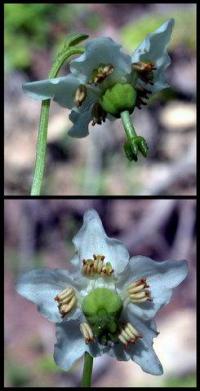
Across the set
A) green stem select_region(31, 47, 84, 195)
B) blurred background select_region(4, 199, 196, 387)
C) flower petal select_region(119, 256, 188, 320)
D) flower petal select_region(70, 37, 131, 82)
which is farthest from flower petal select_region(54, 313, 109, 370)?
blurred background select_region(4, 199, 196, 387)

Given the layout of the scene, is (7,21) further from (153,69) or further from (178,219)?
(153,69)

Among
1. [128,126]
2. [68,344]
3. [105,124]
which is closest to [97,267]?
[68,344]

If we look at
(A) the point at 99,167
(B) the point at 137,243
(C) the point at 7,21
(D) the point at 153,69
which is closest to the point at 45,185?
(A) the point at 99,167

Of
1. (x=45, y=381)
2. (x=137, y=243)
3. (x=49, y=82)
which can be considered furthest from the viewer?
(x=137, y=243)

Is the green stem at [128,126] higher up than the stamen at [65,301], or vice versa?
the green stem at [128,126]

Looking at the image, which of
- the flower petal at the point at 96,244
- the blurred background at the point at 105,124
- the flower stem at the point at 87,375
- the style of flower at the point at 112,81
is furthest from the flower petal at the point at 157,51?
the blurred background at the point at 105,124

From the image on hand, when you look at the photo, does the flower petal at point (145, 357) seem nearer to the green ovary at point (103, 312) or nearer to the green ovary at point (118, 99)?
the green ovary at point (103, 312)
